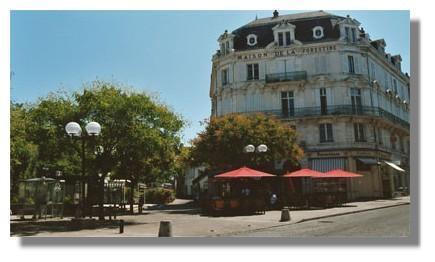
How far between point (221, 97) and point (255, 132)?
690cm

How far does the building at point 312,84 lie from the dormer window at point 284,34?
5 cm

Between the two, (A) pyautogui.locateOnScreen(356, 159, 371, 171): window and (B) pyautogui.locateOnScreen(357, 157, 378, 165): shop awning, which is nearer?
(B) pyautogui.locateOnScreen(357, 157, 378, 165): shop awning

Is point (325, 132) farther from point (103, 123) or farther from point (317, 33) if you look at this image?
point (103, 123)

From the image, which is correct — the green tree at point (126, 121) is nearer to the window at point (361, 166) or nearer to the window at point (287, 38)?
the window at point (361, 166)

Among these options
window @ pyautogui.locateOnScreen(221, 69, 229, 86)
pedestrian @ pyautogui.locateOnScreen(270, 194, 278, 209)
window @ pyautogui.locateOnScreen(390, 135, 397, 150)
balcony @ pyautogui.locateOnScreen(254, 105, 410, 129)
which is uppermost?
window @ pyautogui.locateOnScreen(221, 69, 229, 86)

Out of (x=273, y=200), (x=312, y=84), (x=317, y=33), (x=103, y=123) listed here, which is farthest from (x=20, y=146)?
(x=317, y=33)

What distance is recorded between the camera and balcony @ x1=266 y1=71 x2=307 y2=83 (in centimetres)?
2397

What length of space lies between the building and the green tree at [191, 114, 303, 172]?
9.74 ft

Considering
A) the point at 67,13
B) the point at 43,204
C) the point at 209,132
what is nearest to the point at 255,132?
the point at 209,132

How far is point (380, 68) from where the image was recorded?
22.6 m

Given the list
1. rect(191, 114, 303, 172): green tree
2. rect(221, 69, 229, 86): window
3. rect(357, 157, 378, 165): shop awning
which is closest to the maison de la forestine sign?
rect(221, 69, 229, 86): window

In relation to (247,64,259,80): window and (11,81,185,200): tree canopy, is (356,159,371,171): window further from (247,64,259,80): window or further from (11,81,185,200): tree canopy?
(11,81,185,200): tree canopy

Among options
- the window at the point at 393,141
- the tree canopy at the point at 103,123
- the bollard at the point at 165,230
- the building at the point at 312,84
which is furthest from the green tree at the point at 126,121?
the building at the point at 312,84

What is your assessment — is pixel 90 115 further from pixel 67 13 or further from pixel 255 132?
pixel 255 132
